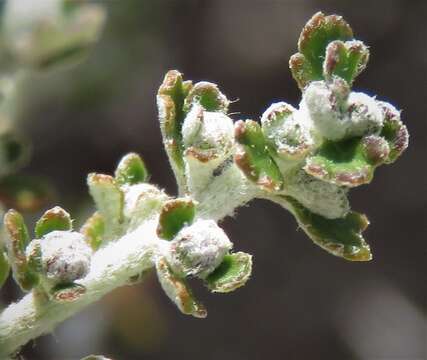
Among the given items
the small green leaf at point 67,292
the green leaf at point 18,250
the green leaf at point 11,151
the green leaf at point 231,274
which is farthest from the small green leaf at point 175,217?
the green leaf at point 11,151

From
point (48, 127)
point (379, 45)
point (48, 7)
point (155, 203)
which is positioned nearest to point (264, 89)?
point (379, 45)

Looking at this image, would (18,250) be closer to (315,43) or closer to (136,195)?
(136,195)

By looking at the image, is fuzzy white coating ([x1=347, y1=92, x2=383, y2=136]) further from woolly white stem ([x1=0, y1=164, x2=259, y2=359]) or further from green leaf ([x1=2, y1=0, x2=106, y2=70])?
green leaf ([x1=2, y1=0, x2=106, y2=70])

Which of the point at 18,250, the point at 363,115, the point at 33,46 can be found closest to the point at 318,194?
the point at 363,115

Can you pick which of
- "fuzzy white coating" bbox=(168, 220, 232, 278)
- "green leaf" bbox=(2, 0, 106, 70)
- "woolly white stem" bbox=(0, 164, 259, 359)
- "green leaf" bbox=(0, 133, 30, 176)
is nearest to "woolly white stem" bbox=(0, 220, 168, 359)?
"woolly white stem" bbox=(0, 164, 259, 359)

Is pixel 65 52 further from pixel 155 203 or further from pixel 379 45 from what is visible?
pixel 379 45
